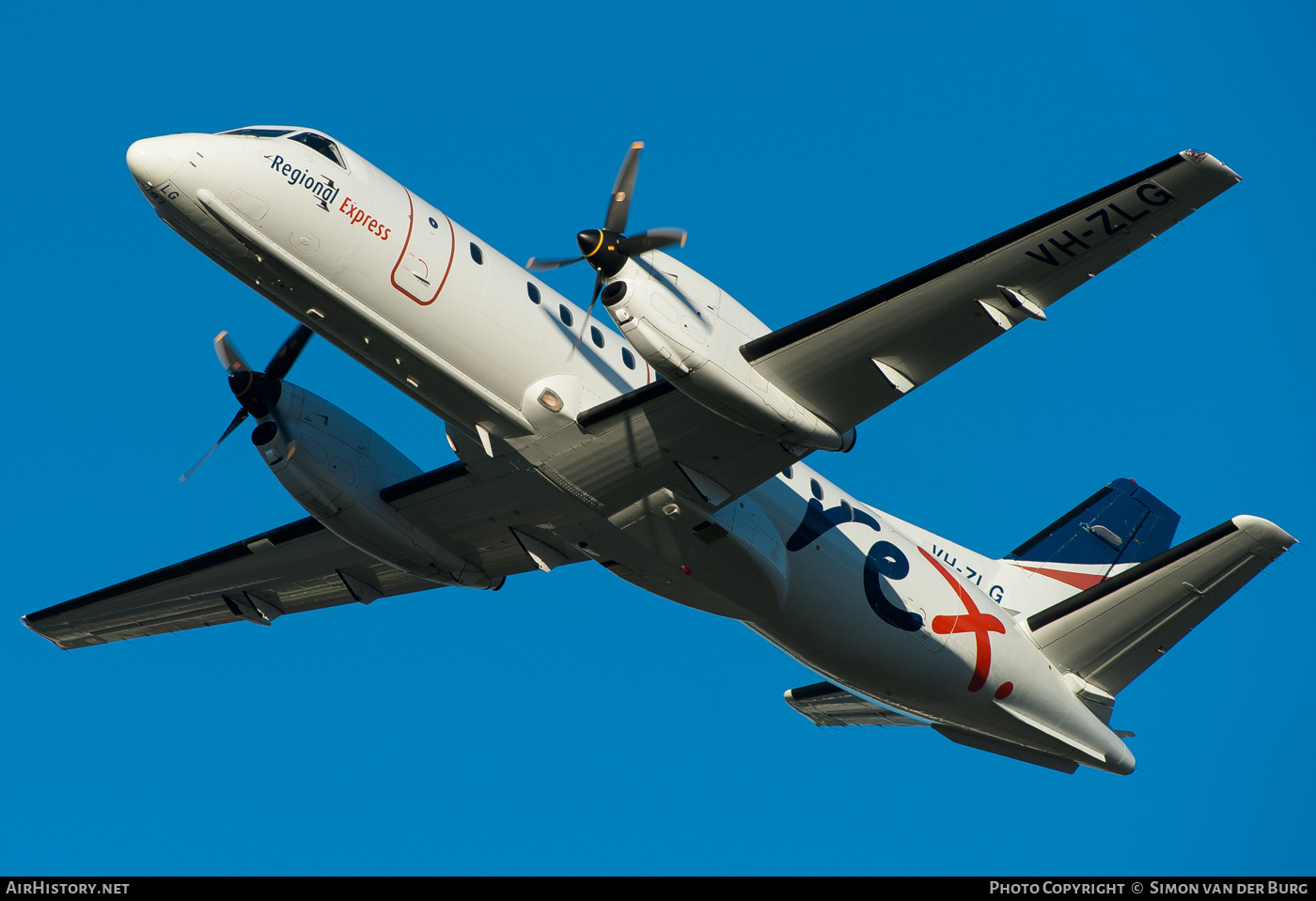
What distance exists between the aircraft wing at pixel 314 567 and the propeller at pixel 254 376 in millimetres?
2073

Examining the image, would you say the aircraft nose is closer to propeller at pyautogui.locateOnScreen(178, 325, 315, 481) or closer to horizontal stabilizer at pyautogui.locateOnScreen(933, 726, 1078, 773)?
propeller at pyautogui.locateOnScreen(178, 325, 315, 481)

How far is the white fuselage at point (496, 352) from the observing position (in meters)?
14.2

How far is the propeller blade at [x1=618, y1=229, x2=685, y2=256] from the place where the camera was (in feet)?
47.5

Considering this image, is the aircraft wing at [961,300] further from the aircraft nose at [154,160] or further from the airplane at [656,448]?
the aircraft nose at [154,160]

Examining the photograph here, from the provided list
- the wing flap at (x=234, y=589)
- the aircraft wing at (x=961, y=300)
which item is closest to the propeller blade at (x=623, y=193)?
the aircraft wing at (x=961, y=300)

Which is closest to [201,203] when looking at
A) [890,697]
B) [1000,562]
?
[890,697]

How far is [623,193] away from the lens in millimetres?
15352

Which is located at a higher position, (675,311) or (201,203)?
(201,203)

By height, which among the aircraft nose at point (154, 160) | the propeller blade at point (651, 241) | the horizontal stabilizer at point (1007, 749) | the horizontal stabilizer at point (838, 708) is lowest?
the horizontal stabilizer at point (1007, 749)
